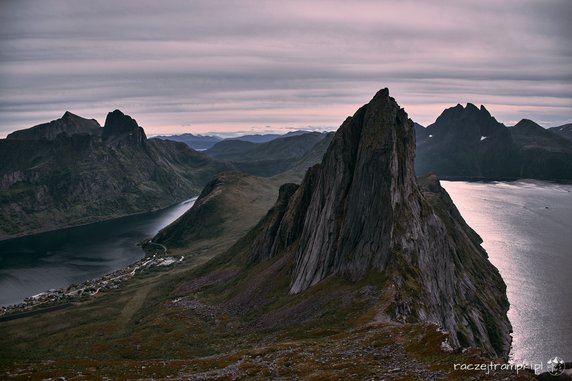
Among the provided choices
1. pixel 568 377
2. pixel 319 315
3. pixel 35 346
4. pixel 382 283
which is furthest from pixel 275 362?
pixel 35 346

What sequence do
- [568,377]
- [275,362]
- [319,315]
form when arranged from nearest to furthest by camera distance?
1. [568,377]
2. [275,362]
3. [319,315]

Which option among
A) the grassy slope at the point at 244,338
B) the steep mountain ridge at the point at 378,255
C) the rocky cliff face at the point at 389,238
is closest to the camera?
the grassy slope at the point at 244,338

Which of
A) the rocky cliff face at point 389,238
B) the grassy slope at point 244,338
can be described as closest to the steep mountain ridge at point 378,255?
the rocky cliff face at point 389,238

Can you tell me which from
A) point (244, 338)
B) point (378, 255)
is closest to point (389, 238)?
point (378, 255)

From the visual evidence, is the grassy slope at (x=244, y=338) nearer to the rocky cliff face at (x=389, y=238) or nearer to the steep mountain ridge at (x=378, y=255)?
the steep mountain ridge at (x=378, y=255)

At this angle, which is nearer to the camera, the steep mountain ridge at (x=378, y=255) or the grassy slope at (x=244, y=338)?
the grassy slope at (x=244, y=338)

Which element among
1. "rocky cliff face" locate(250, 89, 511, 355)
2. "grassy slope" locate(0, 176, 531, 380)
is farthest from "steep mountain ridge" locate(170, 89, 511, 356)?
"grassy slope" locate(0, 176, 531, 380)

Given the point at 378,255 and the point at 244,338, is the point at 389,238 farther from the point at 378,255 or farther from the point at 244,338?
the point at 244,338

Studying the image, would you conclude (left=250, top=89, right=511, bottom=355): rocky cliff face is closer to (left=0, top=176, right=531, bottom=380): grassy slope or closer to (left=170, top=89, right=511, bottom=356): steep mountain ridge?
(left=170, top=89, right=511, bottom=356): steep mountain ridge

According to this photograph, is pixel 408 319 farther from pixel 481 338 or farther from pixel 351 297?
pixel 481 338
